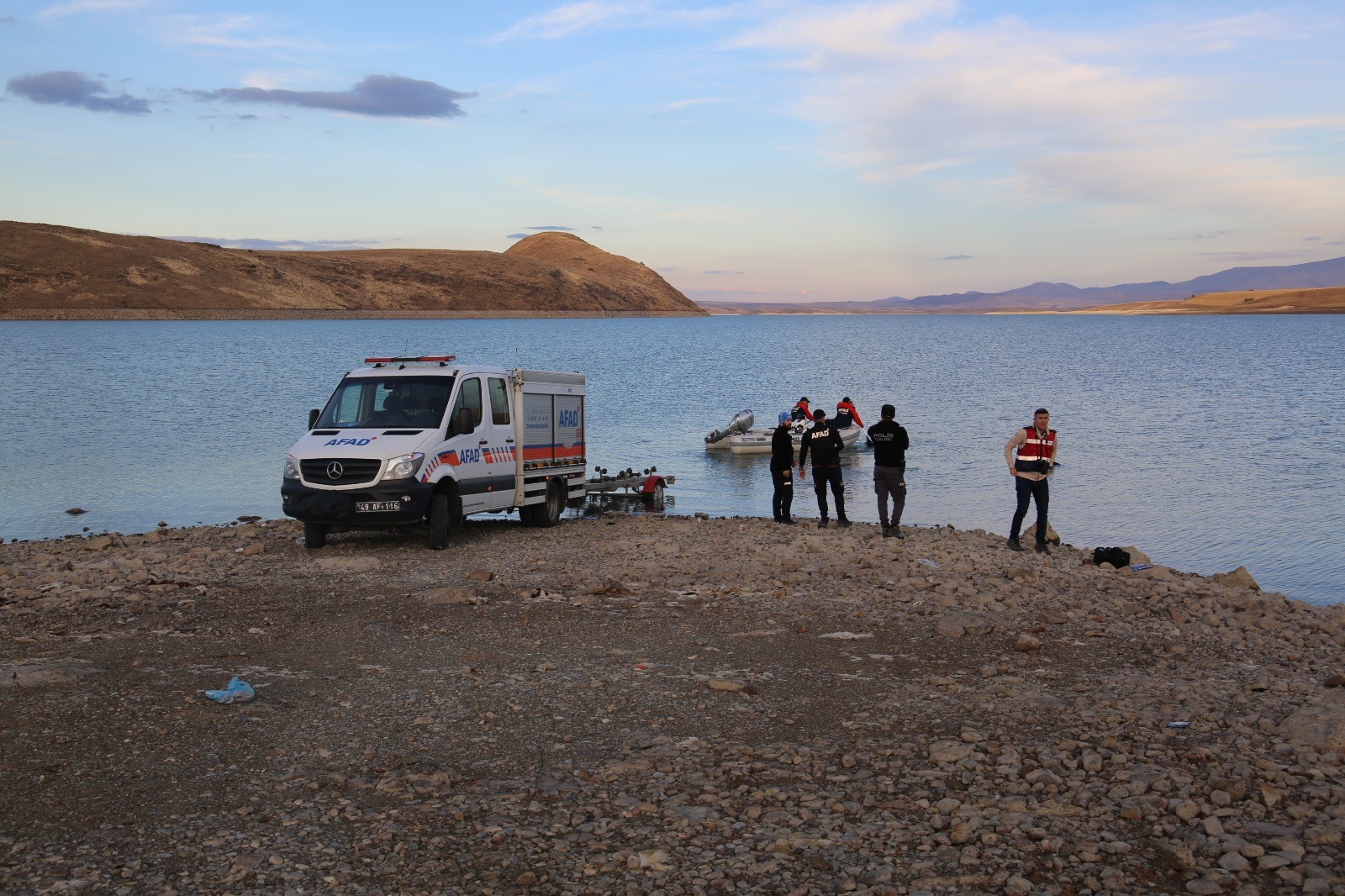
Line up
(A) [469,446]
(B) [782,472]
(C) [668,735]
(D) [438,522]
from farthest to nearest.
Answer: (B) [782,472], (A) [469,446], (D) [438,522], (C) [668,735]

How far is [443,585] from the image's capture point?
1237cm

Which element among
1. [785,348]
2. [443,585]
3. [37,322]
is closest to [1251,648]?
[443,585]

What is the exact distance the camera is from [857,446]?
38.8m

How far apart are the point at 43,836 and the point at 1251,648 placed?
9204 millimetres

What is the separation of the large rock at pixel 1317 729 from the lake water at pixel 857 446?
10284 mm

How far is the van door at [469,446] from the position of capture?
15.5m

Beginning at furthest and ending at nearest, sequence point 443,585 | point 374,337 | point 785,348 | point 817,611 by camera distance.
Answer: point 374,337, point 785,348, point 443,585, point 817,611

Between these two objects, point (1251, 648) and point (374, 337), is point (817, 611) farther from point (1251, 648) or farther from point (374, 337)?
point (374, 337)

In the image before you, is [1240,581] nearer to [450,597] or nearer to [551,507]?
[450,597]

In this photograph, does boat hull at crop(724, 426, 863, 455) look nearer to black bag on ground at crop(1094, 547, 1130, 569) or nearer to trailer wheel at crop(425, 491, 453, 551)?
black bag on ground at crop(1094, 547, 1130, 569)

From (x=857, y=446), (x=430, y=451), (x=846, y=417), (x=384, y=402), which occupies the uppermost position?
(x=384, y=402)

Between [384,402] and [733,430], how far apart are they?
21.7 meters

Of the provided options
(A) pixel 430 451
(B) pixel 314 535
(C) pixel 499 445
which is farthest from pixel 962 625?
(B) pixel 314 535

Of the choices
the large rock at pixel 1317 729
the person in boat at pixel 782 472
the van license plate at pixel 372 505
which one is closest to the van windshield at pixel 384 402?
the van license plate at pixel 372 505
